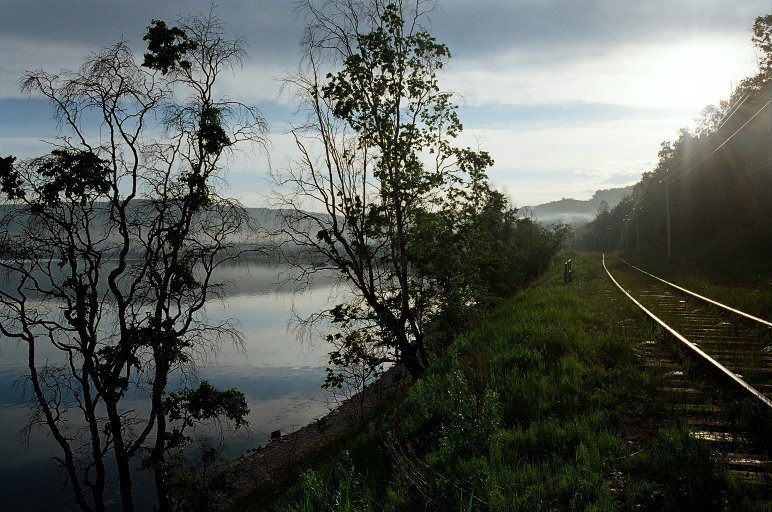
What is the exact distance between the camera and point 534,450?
5656 mm

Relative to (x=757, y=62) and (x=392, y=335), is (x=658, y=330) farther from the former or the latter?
(x=757, y=62)

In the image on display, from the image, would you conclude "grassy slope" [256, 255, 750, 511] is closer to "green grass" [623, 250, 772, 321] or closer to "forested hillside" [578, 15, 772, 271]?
"green grass" [623, 250, 772, 321]

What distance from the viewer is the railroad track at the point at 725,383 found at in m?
4.97

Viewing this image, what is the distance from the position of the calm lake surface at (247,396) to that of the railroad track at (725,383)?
8.57 meters

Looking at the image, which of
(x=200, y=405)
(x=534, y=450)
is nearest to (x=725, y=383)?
(x=534, y=450)

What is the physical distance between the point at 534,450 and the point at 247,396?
101 feet

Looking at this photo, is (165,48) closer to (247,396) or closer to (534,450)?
(534,450)

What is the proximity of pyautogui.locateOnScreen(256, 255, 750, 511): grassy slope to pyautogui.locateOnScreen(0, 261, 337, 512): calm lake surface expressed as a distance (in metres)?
6.61

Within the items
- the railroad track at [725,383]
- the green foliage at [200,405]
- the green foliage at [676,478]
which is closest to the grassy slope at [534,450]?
the green foliage at [676,478]

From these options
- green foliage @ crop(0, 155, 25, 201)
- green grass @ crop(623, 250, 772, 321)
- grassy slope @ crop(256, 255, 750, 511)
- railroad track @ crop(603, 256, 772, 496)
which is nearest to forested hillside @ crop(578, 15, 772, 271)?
green grass @ crop(623, 250, 772, 321)

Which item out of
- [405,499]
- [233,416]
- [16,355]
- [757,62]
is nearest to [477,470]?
[405,499]

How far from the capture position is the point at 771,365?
798cm

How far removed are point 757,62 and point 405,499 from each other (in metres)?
62.1

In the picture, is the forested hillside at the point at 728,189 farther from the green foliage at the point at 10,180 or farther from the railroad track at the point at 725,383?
the green foliage at the point at 10,180
